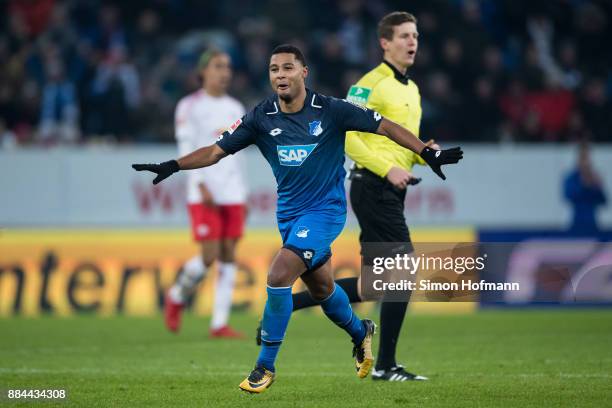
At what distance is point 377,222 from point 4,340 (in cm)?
491

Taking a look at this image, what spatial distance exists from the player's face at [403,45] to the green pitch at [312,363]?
247 centimetres

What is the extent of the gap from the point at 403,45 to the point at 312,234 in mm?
2154

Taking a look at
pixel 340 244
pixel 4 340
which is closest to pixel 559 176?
pixel 340 244

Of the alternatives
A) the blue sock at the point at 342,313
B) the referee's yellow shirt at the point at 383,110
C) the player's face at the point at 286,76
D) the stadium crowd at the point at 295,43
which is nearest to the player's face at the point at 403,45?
the referee's yellow shirt at the point at 383,110

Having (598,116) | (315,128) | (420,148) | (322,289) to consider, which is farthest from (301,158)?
(598,116)

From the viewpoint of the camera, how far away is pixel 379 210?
28.9 feet

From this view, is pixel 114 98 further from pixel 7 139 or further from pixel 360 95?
pixel 360 95

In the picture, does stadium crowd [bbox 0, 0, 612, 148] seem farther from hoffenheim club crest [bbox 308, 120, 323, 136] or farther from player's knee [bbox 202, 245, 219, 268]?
hoffenheim club crest [bbox 308, 120, 323, 136]

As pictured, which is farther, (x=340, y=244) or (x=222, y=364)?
(x=340, y=244)

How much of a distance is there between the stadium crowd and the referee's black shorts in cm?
1003

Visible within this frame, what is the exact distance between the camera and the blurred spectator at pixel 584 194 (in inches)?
687

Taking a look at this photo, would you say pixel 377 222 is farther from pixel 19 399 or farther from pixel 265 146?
pixel 19 399

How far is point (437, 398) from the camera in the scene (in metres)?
7.69

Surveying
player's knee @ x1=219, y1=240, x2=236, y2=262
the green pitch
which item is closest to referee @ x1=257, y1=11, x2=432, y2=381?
the green pitch
